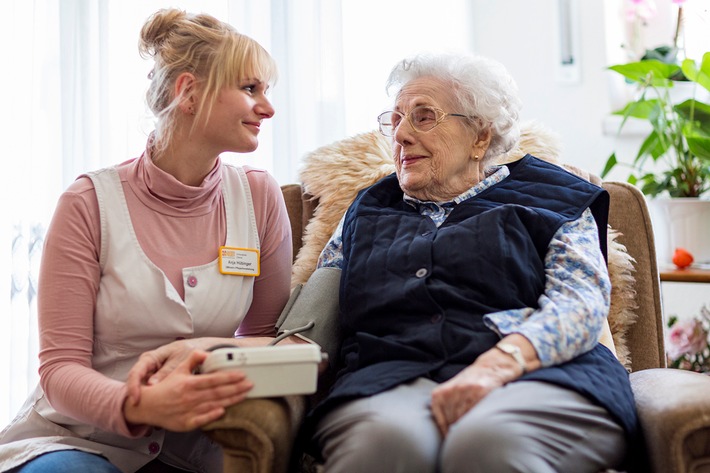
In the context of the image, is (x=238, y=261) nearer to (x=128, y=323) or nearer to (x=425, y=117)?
(x=128, y=323)

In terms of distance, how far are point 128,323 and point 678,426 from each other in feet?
3.18

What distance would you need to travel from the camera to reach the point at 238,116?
5.27ft

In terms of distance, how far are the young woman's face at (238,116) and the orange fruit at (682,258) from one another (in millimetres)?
1435

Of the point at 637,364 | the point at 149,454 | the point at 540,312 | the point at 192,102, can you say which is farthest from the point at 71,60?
the point at 637,364

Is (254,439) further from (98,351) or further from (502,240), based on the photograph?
(502,240)

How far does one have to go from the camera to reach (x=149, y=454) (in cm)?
153

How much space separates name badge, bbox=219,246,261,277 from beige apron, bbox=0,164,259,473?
22 millimetres

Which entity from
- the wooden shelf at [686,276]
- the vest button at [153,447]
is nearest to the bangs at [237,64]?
the vest button at [153,447]

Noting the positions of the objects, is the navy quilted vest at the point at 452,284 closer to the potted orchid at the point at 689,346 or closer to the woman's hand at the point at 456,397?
the woman's hand at the point at 456,397

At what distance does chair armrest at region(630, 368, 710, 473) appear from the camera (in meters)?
1.29

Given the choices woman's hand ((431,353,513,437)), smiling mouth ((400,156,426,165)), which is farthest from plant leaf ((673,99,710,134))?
woman's hand ((431,353,513,437))

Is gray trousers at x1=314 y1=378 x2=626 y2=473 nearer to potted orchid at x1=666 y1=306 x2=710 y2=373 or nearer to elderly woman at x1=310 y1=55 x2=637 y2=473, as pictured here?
elderly woman at x1=310 y1=55 x2=637 y2=473

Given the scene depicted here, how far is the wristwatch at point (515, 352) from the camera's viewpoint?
4.61 ft

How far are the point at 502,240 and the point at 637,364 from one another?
0.52 metres
